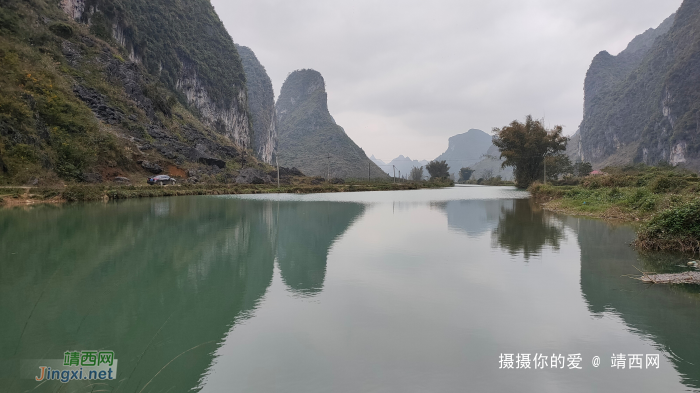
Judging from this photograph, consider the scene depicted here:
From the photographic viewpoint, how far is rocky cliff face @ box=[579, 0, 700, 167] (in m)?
113

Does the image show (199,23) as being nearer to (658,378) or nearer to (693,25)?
(658,378)

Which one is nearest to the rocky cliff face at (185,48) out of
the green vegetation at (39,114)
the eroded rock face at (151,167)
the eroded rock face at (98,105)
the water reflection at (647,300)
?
the green vegetation at (39,114)

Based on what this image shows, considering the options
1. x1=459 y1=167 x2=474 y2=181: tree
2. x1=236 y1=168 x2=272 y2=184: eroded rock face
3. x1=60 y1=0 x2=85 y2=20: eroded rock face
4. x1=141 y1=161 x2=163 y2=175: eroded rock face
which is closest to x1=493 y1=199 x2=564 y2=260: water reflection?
x1=141 y1=161 x2=163 y2=175: eroded rock face

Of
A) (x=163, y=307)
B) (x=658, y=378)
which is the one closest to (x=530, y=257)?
(x=658, y=378)

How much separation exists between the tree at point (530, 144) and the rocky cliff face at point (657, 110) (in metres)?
77.3

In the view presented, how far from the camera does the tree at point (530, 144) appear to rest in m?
57.9

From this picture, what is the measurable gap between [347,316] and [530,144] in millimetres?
59391

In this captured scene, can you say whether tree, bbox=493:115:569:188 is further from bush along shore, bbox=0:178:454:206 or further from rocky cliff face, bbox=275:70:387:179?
rocky cliff face, bbox=275:70:387:179

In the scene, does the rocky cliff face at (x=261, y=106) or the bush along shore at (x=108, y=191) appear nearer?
the bush along shore at (x=108, y=191)

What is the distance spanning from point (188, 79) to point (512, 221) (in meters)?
82.9

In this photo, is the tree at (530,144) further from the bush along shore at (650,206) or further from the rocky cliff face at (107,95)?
the rocky cliff face at (107,95)

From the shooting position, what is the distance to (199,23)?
93000 mm

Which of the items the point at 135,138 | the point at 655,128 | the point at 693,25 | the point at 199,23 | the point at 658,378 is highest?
the point at 693,25

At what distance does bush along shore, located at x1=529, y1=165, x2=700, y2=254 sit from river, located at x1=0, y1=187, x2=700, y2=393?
33.9 inches
